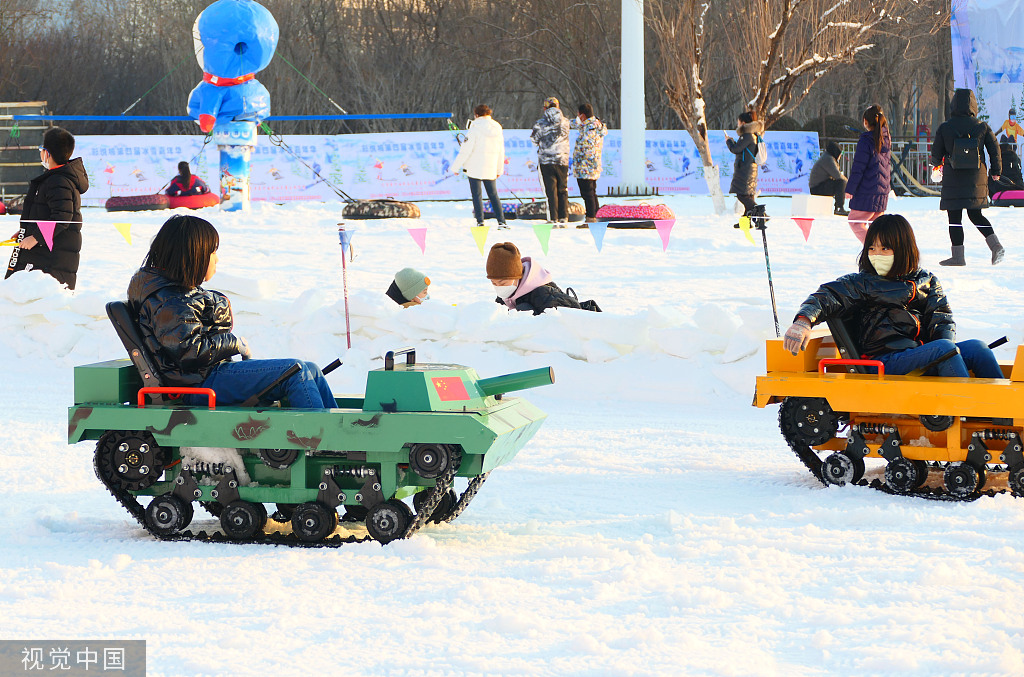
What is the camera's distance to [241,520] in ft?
13.9

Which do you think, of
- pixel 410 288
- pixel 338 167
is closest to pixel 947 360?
pixel 410 288

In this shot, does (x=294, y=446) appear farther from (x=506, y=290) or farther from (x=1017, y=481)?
(x=506, y=290)

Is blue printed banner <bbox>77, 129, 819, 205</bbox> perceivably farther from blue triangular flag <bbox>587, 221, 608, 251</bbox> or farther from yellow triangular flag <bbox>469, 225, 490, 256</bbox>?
yellow triangular flag <bbox>469, 225, 490, 256</bbox>

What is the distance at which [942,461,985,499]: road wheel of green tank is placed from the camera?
479 centimetres

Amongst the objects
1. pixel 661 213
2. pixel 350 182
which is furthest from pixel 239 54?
pixel 661 213

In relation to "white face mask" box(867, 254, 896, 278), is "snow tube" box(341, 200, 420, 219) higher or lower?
higher

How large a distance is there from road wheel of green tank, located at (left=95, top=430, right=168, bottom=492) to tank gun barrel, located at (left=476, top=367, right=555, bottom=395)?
1.17 metres

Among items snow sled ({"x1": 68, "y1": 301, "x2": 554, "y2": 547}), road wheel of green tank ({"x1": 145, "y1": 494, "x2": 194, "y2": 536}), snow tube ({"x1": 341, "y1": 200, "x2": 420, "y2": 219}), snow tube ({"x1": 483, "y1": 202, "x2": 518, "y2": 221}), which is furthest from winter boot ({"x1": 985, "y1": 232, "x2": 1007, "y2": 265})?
road wheel of green tank ({"x1": 145, "y1": 494, "x2": 194, "y2": 536})

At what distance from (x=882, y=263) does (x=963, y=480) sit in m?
0.97

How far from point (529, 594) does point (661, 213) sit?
11.1 m

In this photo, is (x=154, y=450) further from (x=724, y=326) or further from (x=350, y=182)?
(x=350, y=182)

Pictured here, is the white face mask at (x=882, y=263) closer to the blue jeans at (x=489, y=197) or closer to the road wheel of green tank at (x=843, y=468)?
the road wheel of green tank at (x=843, y=468)

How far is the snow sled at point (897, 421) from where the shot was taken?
4742 millimetres

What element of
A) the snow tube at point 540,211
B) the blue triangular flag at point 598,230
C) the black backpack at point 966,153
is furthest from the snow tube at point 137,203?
the black backpack at point 966,153
